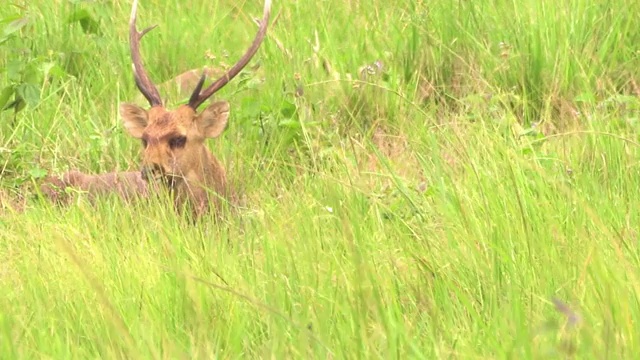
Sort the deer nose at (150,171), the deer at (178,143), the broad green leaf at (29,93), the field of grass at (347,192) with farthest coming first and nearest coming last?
the broad green leaf at (29,93)
the deer at (178,143)
the deer nose at (150,171)
the field of grass at (347,192)

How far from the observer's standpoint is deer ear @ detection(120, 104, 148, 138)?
5.44m

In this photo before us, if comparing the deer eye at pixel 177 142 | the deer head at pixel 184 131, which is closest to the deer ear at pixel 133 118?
the deer head at pixel 184 131

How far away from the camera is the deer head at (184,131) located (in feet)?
17.4

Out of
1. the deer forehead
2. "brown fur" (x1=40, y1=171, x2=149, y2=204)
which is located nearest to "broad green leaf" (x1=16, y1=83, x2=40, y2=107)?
"brown fur" (x1=40, y1=171, x2=149, y2=204)

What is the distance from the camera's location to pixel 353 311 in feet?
8.86

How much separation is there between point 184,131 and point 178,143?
0.17ft

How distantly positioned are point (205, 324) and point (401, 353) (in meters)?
Result: 0.62

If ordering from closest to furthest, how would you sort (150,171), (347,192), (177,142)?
(347,192) → (150,171) → (177,142)

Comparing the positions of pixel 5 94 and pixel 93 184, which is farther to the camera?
pixel 5 94

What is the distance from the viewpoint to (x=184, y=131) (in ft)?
17.8

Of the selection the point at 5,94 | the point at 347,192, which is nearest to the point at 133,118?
the point at 5,94

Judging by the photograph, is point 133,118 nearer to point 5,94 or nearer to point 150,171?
point 150,171

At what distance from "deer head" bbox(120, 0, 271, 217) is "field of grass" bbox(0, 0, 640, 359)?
126 mm

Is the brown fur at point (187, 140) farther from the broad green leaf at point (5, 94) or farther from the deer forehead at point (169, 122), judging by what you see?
the broad green leaf at point (5, 94)
